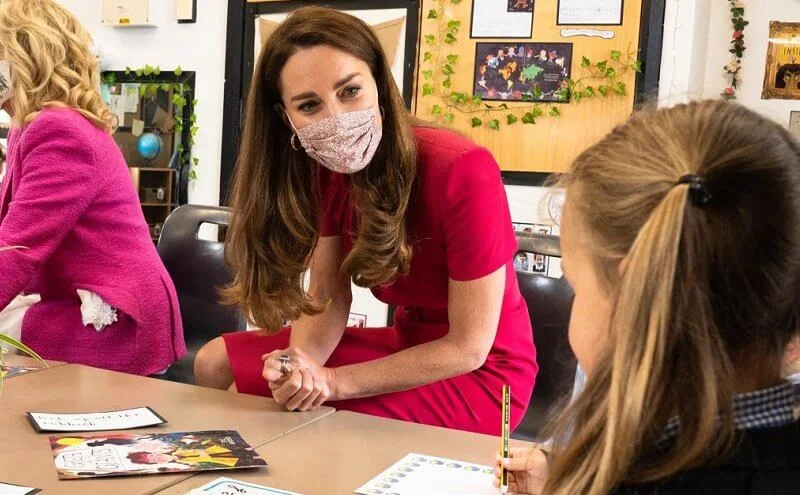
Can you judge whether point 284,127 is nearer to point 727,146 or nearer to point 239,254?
point 239,254

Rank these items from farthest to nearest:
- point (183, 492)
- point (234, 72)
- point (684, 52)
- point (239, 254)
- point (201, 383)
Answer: point (234, 72)
point (684, 52)
point (201, 383)
point (239, 254)
point (183, 492)

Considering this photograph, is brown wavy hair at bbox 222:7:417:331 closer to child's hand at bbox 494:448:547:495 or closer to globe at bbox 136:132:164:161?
child's hand at bbox 494:448:547:495

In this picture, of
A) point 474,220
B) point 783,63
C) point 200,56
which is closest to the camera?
point 474,220

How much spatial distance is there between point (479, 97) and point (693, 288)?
10.4 feet

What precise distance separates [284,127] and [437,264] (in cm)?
45

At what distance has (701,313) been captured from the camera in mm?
801

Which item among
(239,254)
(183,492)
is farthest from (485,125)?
(183,492)

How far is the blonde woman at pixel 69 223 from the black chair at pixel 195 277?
0.61 feet

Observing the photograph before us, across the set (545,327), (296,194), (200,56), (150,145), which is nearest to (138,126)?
(150,145)

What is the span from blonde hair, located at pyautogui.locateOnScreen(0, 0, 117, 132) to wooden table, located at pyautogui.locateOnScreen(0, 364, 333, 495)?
0.85 m

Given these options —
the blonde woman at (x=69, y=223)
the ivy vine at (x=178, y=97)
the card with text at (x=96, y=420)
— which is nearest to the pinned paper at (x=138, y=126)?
the ivy vine at (x=178, y=97)

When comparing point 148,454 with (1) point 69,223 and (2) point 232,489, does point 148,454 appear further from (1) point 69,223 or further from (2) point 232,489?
(1) point 69,223

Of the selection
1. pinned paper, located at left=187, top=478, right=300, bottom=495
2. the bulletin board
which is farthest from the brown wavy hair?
the bulletin board

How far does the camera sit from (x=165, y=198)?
4.72 m
